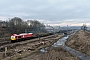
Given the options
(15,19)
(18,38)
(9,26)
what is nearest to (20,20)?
(15,19)

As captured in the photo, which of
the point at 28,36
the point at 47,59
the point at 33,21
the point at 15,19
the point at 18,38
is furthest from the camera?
the point at 33,21

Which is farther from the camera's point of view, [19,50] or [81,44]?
[81,44]

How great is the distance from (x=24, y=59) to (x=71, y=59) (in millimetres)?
6901

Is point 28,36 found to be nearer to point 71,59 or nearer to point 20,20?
point 71,59

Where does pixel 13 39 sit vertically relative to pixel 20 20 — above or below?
below

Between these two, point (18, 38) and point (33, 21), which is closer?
point (18, 38)

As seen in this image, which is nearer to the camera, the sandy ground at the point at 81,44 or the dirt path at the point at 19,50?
the dirt path at the point at 19,50

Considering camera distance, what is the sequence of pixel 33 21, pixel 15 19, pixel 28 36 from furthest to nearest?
pixel 33 21
pixel 15 19
pixel 28 36

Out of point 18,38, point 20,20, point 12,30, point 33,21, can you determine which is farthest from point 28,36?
point 33,21

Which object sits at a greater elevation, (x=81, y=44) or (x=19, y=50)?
(x=19, y=50)

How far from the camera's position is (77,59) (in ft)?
73.7

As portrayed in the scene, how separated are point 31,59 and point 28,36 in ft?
165

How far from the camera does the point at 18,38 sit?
197 feet

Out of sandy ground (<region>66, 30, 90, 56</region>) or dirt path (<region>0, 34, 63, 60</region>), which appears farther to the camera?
sandy ground (<region>66, 30, 90, 56</region>)
